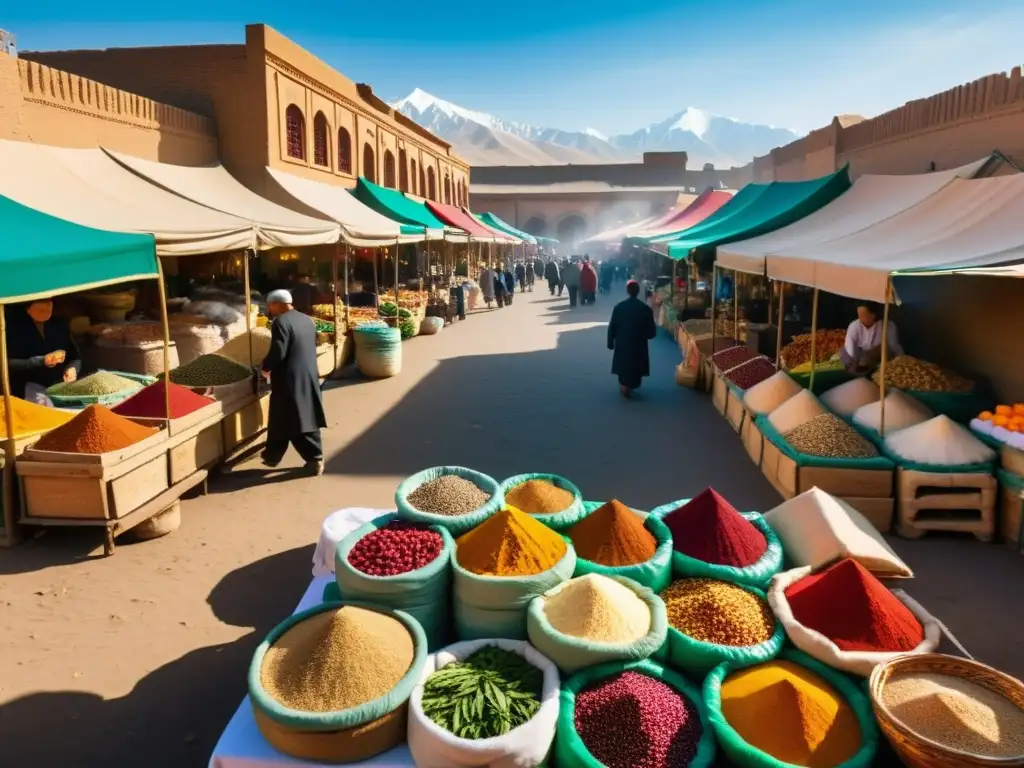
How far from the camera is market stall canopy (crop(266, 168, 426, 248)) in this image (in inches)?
461

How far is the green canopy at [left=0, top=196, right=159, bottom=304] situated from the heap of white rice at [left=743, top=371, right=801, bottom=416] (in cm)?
515

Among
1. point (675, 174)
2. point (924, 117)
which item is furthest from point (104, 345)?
point (675, 174)

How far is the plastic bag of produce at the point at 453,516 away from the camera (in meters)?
3.46

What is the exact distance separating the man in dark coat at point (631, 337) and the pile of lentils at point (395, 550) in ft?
19.9

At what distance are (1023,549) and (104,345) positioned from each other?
29.4 ft

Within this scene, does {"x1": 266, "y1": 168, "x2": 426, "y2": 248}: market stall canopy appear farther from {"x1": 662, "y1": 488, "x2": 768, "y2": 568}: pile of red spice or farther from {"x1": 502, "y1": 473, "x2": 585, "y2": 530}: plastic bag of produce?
{"x1": 662, "y1": 488, "x2": 768, "y2": 568}: pile of red spice

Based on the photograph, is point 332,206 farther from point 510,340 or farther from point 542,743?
point 542,743

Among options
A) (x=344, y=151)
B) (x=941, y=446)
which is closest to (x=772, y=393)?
(x=941, y=446)

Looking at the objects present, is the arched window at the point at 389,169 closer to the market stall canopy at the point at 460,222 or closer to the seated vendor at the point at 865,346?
the market stall canopy at the point at 460,222

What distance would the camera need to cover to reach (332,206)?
45.7 feet

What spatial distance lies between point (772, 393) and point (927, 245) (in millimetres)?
1745

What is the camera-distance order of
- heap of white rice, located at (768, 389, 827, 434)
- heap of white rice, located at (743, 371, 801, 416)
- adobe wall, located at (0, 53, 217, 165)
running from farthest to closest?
adobe wall, located at (0, 53, 217, 165) → heap of white rice, located at (743, 371, 801, 416) → heap of white rice, located at (768, 389, 827, 434)

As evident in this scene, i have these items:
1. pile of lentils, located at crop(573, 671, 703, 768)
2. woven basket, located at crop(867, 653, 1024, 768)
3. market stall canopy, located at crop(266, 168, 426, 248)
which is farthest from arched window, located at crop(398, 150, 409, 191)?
woven basket, located at crop(867, 653, 1024, 768)

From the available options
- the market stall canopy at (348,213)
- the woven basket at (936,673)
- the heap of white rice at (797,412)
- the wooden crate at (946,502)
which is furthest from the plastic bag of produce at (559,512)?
the market stall canopy at (348,213)
